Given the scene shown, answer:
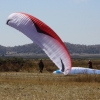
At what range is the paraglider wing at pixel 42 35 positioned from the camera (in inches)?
969

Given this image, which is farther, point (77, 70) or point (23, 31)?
point (77, 70)

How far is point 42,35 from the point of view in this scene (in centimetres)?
2545

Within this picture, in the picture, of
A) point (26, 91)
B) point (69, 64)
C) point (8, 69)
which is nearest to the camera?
point (26, 91)

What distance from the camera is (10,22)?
24438 mm

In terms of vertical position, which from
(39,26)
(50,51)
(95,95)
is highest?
(39,26)

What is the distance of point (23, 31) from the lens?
24547 mm

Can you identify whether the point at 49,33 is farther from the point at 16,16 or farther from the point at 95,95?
the point at 95,95

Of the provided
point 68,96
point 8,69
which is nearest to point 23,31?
point 68,96

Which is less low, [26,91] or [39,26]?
[39,26]

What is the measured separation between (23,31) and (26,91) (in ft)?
20.4

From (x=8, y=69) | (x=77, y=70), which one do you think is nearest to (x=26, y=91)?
(x=77, y=70)

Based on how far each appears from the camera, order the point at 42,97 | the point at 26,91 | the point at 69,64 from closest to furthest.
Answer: the point at 42,97 < the point at 26,91 < the point at 69,64

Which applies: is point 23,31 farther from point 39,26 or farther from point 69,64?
point 69,64

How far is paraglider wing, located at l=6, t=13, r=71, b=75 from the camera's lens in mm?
24609
